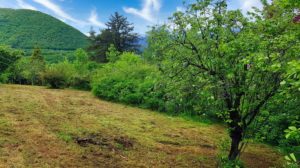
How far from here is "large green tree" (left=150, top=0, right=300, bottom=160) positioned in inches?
167

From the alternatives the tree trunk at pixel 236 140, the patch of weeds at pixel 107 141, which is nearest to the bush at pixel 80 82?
the patch of weeds at pixel 107 141

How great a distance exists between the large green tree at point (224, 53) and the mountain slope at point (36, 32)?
2025 inches

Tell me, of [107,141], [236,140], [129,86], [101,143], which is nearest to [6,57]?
[129,86]

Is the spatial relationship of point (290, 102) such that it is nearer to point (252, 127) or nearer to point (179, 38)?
point (252, 127)

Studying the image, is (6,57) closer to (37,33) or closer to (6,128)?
(6,128)

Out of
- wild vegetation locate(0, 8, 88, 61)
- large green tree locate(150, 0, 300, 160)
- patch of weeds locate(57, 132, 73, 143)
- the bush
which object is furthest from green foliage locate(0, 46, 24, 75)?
wild vegetation locate(0, 8, 88, 61)

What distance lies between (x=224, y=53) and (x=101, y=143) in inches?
136

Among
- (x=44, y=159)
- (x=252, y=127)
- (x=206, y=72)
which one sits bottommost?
(x=44, y=159)

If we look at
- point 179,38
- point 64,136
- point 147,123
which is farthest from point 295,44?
point 147,123

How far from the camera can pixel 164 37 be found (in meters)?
4.99

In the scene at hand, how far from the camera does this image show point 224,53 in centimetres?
439

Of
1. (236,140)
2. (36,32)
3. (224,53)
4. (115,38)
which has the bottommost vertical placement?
(236,140)

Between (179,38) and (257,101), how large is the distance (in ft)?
5.54

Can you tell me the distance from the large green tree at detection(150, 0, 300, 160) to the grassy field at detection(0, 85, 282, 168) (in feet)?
5.53
